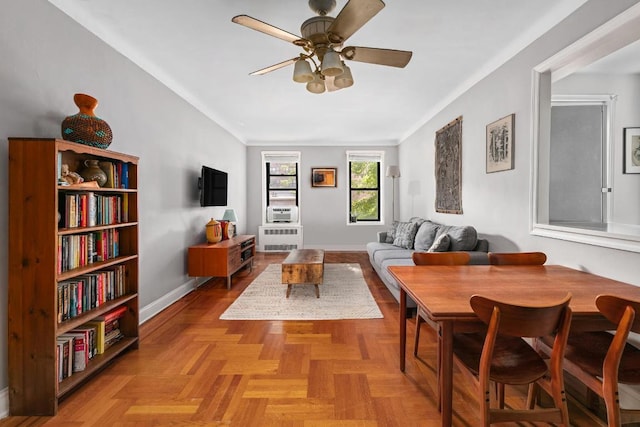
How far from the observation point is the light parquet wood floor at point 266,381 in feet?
5.33

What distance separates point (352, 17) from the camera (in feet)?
5.37

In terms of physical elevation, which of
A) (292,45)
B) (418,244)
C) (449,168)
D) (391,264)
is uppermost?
(292,45)

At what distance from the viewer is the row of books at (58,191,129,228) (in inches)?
71.0

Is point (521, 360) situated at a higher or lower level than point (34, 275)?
lower

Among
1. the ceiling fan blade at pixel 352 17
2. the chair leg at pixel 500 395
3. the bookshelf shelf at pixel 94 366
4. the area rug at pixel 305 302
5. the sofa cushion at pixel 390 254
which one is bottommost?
the area rug at pixel 305 302

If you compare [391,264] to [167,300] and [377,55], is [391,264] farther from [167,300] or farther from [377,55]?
[167,300]

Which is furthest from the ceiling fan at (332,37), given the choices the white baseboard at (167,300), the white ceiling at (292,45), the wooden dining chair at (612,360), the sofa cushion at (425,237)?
the white baseboard at (167,300)

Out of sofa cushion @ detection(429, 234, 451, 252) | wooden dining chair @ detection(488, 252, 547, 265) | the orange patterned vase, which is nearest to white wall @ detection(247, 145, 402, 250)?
sofa cushion @ detection(429, 234, 451, 252)

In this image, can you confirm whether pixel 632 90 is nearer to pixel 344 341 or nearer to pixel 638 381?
pixel 638 381

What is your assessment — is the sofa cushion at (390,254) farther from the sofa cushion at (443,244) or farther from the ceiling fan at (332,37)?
the ceiling fan at (332,37)

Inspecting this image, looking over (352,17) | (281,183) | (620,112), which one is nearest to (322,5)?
(352,17)

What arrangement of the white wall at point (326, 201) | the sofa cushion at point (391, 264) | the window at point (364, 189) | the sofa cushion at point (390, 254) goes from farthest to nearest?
the window at point (364, 189) → the white wall at point (326, 201) → the sofa cushion at point (390, 254) → the sofa cushion at point (391, 264)

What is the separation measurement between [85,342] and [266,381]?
3.87ft

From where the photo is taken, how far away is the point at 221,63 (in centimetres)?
306
